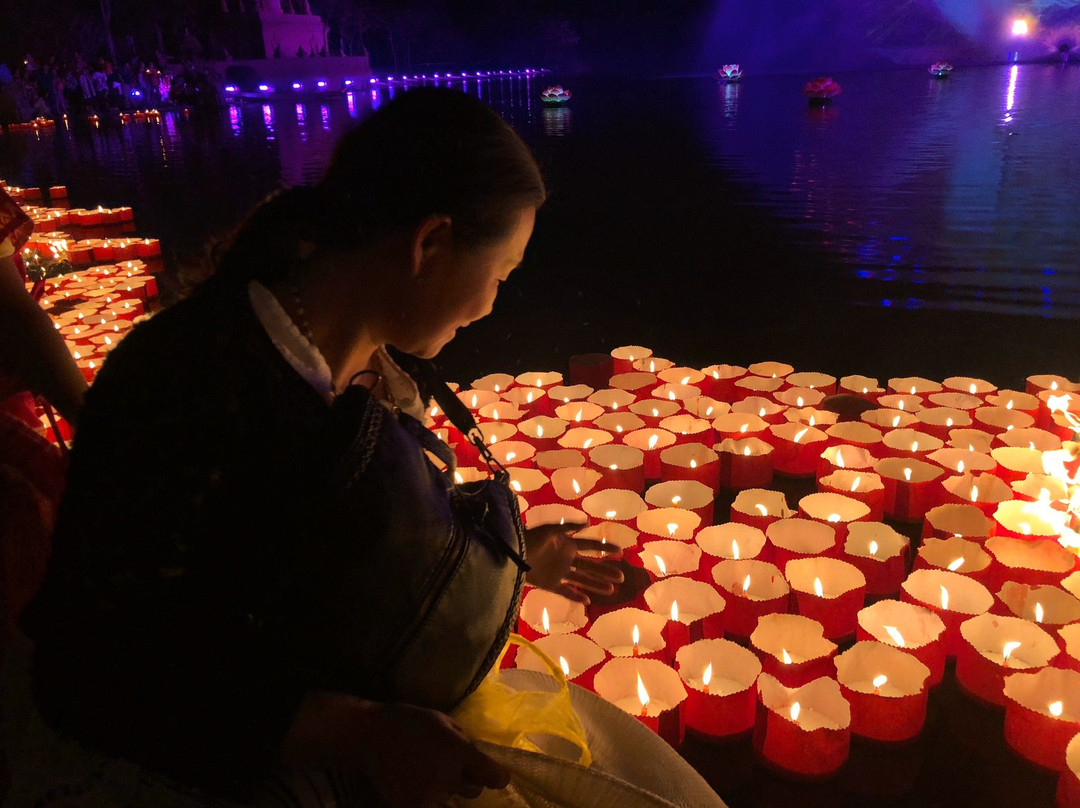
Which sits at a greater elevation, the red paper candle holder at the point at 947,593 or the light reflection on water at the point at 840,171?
the light reflection on water at the point at 840,171

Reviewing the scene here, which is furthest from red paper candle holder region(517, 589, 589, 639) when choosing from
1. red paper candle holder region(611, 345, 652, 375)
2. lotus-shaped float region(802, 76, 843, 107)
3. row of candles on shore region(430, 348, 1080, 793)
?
lotus-shaped float region(802, 76, 843, 107)

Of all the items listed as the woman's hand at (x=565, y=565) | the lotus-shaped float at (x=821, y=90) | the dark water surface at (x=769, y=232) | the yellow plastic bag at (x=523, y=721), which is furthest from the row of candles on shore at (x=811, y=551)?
the lotus-shaped float at (x=821, y=90)

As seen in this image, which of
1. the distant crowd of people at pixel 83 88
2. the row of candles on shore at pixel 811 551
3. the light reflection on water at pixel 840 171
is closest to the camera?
the row of candles on shore at pixel 811 551

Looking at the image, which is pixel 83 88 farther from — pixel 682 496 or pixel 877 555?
pixel 877 555

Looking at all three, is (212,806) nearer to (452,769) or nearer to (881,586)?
(452,769)

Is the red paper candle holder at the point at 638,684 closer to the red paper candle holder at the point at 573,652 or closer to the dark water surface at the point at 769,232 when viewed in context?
the red paper candle holder at the point at 573,652

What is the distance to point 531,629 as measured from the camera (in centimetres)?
167

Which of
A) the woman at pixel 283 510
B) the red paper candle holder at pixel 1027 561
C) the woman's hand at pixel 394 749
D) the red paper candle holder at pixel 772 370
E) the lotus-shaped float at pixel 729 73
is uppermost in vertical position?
the lotus-shaped float at pixel 729 73

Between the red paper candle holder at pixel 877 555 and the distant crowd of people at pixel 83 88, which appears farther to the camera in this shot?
the distant crowd of people at pixel 83 88

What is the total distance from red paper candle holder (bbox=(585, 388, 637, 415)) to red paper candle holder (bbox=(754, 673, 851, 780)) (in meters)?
1.30

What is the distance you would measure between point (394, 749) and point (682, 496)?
1516mm

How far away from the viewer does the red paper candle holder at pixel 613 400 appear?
2684 mm

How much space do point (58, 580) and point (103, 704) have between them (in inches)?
4.6

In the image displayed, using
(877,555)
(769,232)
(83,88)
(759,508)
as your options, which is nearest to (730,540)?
(759,508)
